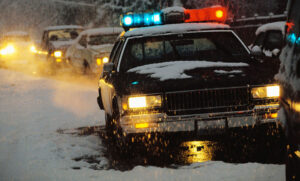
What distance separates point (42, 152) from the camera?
6.63 meters

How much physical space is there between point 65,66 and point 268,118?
46.6ft

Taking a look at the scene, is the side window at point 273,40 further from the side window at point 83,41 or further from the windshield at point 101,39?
the side window at point 83,41

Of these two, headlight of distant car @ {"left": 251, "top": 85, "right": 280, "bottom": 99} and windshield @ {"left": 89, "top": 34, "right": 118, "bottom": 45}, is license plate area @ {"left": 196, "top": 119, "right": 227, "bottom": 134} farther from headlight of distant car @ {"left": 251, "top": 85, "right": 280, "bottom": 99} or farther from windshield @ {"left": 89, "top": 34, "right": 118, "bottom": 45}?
windshield @ {"left": 89, "top": 34, "right": 118, "bottom": 45}

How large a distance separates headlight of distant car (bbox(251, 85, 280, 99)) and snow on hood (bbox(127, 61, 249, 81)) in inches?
29.1

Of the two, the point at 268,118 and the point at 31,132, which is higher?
the point at 268,118

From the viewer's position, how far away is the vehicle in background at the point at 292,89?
3.64 m

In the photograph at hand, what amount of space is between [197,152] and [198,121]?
0.87 metres

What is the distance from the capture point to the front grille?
18.7 ft

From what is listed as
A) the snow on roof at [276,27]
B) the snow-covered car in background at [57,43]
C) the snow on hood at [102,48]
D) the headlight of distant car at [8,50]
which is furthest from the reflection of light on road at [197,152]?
the headlight of distant car at [8,50]

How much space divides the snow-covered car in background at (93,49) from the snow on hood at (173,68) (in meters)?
8.67

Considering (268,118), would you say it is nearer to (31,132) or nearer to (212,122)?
(212,122)

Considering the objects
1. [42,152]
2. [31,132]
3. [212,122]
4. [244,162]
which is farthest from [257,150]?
[31,132]

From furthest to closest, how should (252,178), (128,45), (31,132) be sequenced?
(31,132), (128,45), (252,178)

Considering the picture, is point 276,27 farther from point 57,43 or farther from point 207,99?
point 57,43
